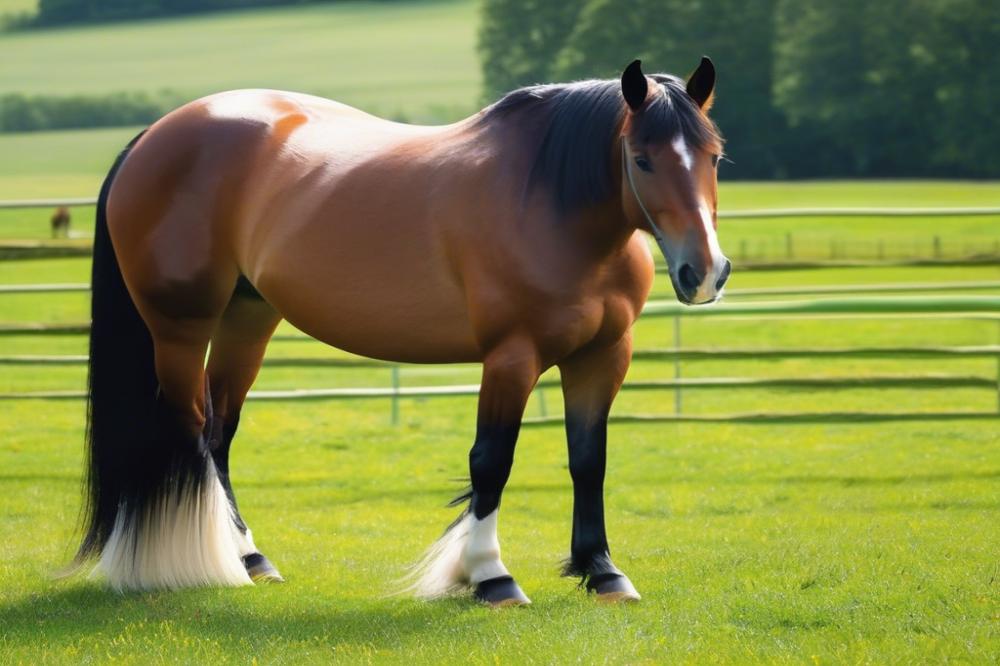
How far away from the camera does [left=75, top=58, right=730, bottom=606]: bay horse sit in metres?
4.47

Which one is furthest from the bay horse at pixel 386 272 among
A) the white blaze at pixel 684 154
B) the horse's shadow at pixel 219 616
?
the horse's shadow at pixel 219 616

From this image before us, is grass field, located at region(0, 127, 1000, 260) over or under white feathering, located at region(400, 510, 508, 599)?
under

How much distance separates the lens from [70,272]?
3133 cm

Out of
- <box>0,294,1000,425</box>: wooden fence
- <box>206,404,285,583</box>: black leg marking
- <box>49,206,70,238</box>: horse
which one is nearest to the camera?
<box>206,404,285,583</box>: black leg marking

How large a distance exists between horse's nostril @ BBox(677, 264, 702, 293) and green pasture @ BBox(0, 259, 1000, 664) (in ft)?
3.58

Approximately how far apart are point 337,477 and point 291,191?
4.05m

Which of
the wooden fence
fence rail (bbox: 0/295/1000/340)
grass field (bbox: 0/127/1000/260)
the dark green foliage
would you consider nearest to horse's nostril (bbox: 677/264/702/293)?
the wooden fence

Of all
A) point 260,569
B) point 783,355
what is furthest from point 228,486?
point 783,355

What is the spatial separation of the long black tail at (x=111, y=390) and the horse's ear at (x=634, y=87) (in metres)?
2.27

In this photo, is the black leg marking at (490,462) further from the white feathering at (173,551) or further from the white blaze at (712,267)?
the white feathering at (173,551)

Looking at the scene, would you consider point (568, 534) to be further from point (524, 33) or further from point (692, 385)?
point (524, 33)

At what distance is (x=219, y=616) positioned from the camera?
4.82 metres

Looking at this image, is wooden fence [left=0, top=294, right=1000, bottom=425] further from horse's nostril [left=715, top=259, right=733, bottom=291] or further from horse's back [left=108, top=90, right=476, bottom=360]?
horse's nostril [left=715, top=259, right=733, bottom=291]

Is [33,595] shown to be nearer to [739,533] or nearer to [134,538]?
[134,538]
